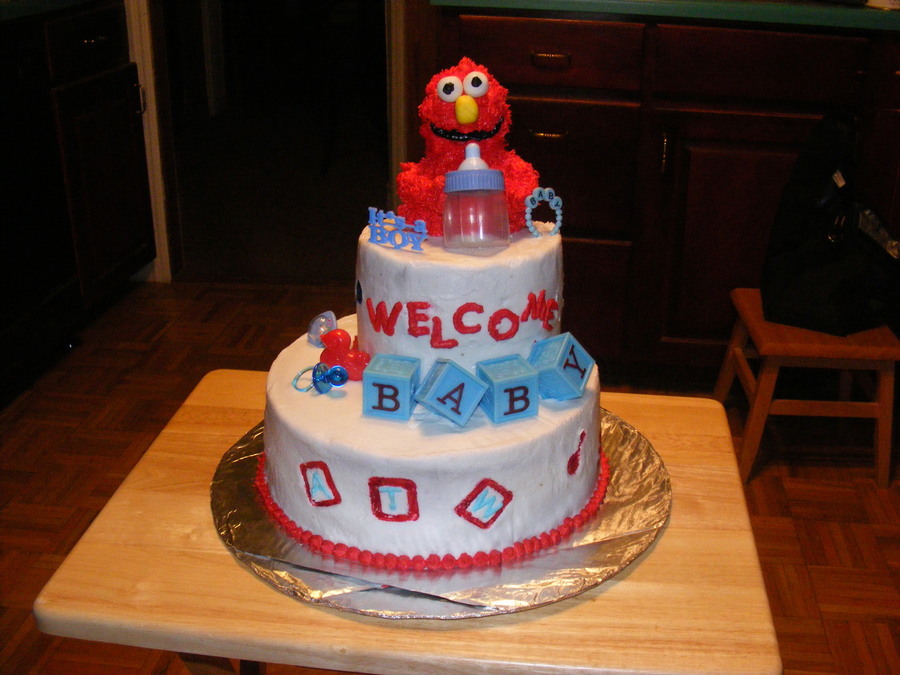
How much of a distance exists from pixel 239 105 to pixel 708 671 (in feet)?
17.5

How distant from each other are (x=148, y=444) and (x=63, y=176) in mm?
869

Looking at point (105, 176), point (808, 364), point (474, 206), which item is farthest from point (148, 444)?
point (808, 364)

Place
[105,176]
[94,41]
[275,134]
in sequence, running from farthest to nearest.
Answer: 1. [275,134]
2. [105,176]
3. [94,41]

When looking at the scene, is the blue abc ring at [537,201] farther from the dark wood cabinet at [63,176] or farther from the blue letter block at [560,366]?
the dark wood cabinet at [63,176]

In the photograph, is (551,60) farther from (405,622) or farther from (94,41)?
(405,622)

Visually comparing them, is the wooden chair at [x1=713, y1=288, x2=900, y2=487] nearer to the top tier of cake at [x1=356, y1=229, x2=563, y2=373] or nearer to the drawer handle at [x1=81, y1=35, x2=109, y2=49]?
the top tier of cake at [x1=356, y1=229, x2=563, y2=373]

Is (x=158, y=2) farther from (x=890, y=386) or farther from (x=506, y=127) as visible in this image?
(x=890, y=386)

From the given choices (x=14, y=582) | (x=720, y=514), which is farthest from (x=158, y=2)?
(x=720, y=514)

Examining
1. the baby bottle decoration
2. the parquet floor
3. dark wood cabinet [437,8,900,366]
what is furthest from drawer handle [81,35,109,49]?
the baby bottle decoration

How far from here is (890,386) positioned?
2135 millimetres

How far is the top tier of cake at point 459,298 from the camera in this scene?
117cm

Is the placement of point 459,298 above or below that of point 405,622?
above

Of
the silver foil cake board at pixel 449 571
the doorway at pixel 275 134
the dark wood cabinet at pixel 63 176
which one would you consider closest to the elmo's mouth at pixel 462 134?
the silver foil cake board at pixel 449 571

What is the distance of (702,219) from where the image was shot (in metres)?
2.40
